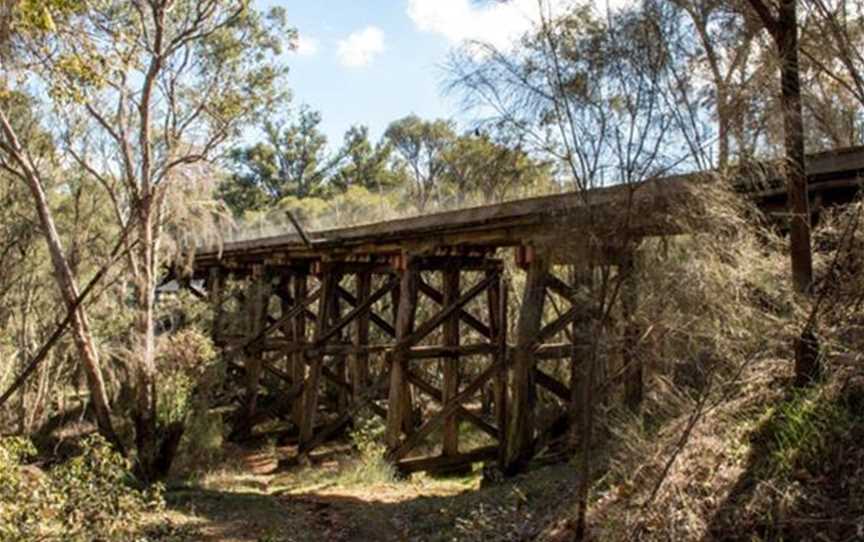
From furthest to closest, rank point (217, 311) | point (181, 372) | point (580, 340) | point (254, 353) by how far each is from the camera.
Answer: point (217, 311), point (254, 353), point (181, 372), point (580, 340)

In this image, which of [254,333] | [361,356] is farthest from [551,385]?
[254,333]

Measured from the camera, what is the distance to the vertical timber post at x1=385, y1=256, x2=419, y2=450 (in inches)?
311

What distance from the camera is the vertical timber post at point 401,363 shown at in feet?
25.9

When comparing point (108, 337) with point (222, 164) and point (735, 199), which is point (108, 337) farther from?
point (735, 199)

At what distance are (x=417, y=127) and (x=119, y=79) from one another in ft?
75.9

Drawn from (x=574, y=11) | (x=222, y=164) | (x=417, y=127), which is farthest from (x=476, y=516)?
(x=417, y=127)

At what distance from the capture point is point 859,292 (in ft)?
12.6

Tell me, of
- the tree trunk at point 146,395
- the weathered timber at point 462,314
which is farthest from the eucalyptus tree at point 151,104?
the weathered timber at point 462,314

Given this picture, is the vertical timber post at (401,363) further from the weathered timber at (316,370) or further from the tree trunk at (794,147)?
the tree trunk at (794,147)

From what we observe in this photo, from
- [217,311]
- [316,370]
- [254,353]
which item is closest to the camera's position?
[316,370]

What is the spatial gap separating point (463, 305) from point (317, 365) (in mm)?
2733

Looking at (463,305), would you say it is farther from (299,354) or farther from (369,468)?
(299,354)

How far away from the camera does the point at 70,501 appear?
176 inches

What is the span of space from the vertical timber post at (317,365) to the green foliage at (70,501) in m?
4.72
